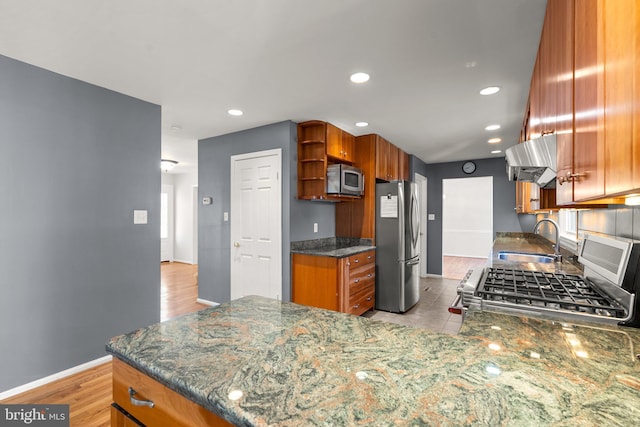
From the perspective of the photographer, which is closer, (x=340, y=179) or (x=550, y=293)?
(x=550, y=293)

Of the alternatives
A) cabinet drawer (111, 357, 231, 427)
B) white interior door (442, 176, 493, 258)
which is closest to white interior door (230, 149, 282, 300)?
cabinet drawer (111, 357, 231, 427)

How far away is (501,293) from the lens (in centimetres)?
140

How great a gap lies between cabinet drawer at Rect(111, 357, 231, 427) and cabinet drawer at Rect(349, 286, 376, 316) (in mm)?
2715

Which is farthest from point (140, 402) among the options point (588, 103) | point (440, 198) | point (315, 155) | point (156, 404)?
point (440, 198)

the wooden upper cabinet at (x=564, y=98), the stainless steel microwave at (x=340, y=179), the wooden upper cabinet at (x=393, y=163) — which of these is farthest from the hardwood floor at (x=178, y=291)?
the wooden upper cabinet at (x=564, y=98)

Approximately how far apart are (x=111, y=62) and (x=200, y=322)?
212 centimetres

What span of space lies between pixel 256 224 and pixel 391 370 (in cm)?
313

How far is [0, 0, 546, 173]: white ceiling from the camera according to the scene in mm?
1614

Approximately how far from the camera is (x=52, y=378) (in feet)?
7.54

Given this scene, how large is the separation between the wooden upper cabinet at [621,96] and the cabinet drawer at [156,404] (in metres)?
0.99

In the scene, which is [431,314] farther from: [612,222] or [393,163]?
[612,222]

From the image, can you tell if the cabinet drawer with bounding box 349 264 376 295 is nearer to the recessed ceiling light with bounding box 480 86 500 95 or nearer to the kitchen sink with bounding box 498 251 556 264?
the kitchen sink with bounding box 498 251 556 264

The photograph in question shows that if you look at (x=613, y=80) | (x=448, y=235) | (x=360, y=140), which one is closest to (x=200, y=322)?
(x=613, y=80)
